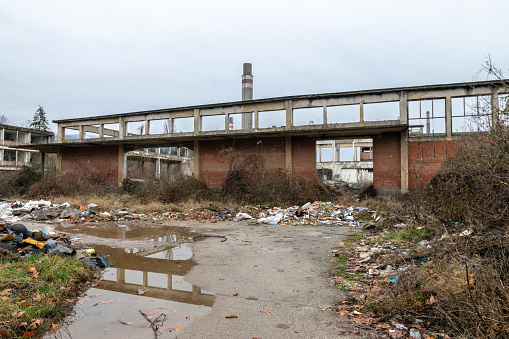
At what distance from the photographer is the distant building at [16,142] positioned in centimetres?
4620

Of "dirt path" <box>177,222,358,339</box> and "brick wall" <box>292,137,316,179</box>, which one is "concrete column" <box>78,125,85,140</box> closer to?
"brick wall" <box>292,137,316,179</box>

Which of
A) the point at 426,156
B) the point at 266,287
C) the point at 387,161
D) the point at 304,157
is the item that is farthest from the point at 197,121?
the point at 266,287

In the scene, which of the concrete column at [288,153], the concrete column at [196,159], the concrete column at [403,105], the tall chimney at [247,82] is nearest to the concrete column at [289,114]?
the concrete column at [288,153]

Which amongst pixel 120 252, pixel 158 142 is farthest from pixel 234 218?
pixel 158 142

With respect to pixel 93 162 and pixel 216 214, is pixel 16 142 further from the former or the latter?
pixel 216 214

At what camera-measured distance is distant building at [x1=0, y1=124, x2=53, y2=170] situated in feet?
152

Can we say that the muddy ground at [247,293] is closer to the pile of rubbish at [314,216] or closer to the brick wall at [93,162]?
the pile of rubbish at [314,216]

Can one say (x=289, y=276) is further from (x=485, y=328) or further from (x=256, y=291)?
(x=485, y=328)

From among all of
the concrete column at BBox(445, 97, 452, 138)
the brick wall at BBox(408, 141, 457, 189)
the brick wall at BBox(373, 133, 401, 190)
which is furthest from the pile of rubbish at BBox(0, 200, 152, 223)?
the concrete column at BBox(445, 97, 452, 138)

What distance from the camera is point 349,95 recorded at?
17234 millimetres

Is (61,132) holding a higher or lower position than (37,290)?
higher

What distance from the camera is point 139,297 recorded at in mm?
4430

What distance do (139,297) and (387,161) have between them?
1507 centimetres

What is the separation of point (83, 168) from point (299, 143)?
53.6 ft
